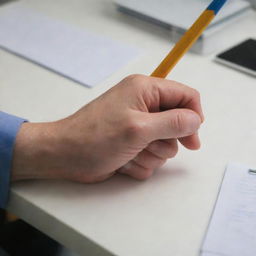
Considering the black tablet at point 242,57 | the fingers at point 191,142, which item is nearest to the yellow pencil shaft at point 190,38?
the fingers at point 191,142

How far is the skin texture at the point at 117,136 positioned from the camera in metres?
0.48

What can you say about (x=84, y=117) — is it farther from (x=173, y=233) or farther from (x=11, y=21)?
(x=11, y=21)

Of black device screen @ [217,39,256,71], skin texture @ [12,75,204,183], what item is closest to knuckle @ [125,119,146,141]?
skin texture @ [12,75,204,183]

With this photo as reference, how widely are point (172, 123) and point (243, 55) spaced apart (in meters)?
0.35

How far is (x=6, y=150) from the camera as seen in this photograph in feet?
1.72

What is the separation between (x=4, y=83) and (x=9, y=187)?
10.0 inches

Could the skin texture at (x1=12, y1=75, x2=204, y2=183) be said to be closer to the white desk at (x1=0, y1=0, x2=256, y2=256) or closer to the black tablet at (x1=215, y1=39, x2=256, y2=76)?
the white desk at (x1=0, y1=0, x2=256, y2=256)

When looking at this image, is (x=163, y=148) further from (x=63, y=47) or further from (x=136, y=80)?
(x=63, y=47)

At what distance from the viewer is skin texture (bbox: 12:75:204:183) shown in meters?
0.48

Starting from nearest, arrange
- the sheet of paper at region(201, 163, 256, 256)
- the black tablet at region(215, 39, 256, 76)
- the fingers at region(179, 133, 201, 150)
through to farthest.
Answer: the sheet of paper at region(201, 163, 256, 256), the fingers at region(179, 133, 201, 150), the black tablet at region(215, 39, 256, 76)

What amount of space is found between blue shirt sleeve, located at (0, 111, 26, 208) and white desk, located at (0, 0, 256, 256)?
0.01 metres

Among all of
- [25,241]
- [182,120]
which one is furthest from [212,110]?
[25,241]

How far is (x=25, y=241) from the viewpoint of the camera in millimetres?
751

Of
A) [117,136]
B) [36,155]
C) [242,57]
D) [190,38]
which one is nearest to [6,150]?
[36,155]
